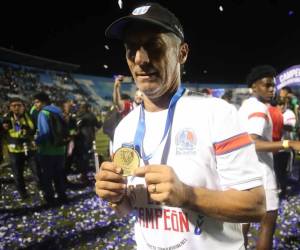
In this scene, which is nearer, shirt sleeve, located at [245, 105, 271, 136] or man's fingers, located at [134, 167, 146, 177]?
man's fingers, located at [134, 167, 146, 177]

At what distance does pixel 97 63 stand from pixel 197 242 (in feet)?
106

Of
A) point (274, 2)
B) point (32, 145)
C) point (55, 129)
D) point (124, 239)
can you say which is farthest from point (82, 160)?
point (274, 2)

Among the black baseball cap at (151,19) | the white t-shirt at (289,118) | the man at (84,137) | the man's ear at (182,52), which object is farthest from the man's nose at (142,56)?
the man at (84,137)

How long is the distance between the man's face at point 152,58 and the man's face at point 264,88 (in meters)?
2.65

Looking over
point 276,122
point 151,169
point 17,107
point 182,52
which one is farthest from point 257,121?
point 17,107

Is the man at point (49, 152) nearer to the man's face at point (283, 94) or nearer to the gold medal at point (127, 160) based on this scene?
the gold medal at point (127, 160)

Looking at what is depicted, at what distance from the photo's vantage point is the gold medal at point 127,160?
142 cm

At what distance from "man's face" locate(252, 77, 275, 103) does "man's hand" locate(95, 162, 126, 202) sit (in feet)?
9.74

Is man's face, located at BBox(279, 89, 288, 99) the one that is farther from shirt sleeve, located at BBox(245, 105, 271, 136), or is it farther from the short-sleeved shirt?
shirt sleeve, located at BBox(245, 105, 271, 136)

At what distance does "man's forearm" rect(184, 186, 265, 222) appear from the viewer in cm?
132

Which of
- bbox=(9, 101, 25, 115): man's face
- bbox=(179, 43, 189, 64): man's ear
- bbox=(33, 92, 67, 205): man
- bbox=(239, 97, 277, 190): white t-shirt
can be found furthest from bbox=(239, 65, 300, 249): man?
bbox=(9, 101, 25, 115): man's face

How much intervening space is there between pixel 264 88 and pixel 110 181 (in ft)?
10.2

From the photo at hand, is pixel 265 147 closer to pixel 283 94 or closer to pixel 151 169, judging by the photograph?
pixel 151 169

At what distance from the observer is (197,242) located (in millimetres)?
1457
